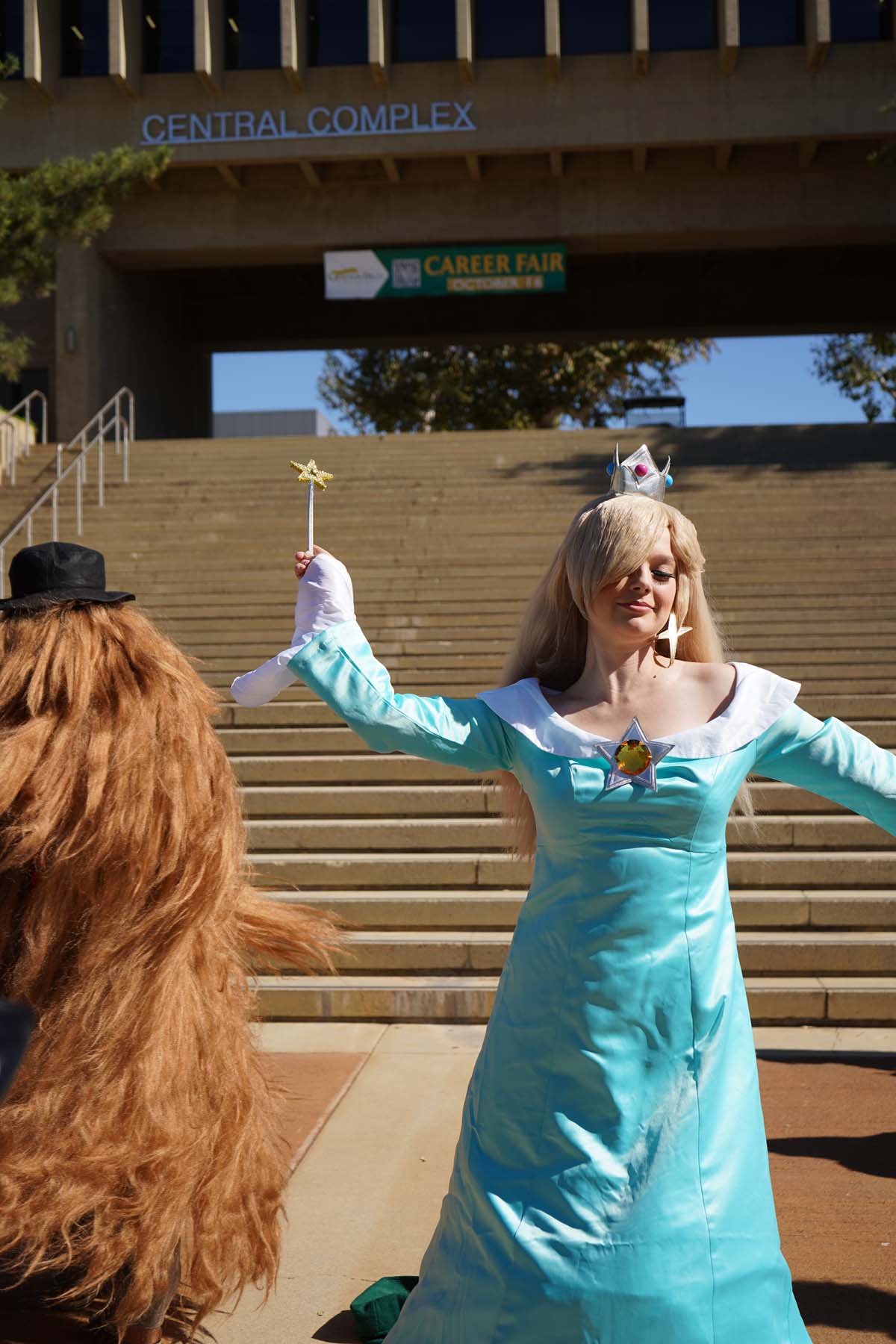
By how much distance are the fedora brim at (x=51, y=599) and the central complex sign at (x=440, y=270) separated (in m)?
21.2

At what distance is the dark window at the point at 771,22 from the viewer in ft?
71.5

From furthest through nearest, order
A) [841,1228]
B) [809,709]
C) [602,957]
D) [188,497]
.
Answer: [188,497], [809,709], [841,1228], [602,957]

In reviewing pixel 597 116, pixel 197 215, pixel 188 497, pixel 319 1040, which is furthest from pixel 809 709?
pixel 197 215

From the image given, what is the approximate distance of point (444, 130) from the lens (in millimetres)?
21969

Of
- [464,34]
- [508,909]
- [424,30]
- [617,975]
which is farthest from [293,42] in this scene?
[617,975]

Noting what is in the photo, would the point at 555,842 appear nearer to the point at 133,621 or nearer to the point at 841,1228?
the point at 133,621

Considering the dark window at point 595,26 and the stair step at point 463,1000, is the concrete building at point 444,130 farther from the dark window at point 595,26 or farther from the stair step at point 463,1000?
the stair step at point 463,1000

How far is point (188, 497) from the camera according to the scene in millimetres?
15086

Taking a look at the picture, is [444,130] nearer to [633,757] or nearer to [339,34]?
[339,34]

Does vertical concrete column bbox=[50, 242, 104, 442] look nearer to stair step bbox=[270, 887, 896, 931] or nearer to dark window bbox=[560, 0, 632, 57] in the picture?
dark window bbox=[560, 0, 632, 57]

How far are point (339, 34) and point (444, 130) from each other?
2.76 m

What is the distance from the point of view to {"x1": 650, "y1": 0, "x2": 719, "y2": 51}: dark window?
21.9m

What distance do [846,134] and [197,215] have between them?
1125 centimetres

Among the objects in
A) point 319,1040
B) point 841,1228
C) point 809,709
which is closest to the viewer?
point 841,1228
